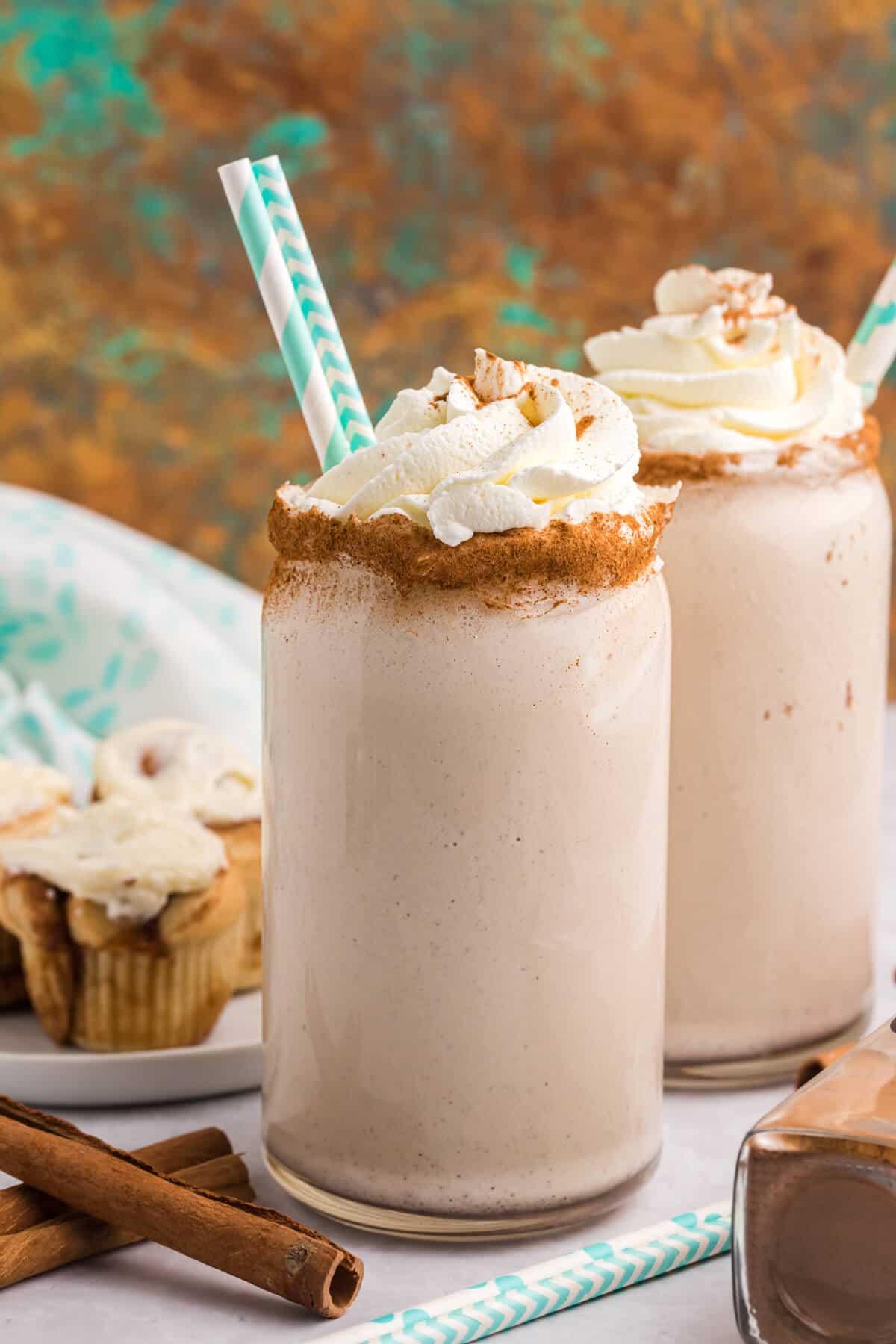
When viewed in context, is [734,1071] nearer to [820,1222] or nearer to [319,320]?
[820,1222]

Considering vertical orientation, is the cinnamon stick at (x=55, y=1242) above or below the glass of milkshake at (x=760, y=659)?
below

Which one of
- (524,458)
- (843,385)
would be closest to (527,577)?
(524,458)

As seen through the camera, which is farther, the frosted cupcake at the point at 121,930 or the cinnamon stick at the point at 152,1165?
the frosted cupcake at the point at 121,930

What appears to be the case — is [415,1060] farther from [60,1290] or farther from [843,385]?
[843,385]

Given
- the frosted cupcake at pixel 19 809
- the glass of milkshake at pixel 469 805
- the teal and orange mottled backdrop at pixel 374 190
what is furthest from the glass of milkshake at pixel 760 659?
the teal and orange mottled backdrop at pixel 374 190

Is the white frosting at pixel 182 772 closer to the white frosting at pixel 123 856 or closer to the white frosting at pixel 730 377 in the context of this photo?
the white frosting at pixel 123 856
